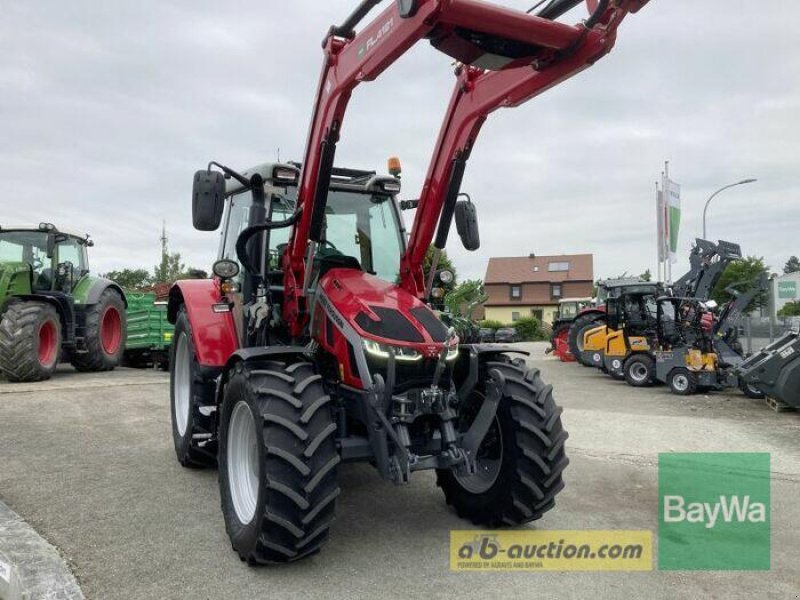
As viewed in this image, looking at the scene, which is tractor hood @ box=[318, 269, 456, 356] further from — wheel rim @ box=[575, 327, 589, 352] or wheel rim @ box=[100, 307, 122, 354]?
wheel rim @ box=[575, 327, 589, 352]

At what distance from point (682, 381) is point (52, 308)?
11540mm

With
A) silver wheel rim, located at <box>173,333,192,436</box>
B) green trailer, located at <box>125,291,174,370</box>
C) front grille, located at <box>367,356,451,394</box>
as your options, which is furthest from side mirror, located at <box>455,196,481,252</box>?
green trailer, located at <box>125,291,174,370</box>

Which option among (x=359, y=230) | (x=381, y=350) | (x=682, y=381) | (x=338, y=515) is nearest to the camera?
(x=381, y=350)

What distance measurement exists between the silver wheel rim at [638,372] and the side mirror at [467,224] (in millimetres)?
9867

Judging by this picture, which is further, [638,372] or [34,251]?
[638,372]

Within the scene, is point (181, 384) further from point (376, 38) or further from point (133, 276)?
point (133, 276)

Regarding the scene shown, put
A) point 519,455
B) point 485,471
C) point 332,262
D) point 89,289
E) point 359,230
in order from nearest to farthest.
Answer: point 519,455 < point 485,471 < point 332,262 < point 359,230 < point 89,289

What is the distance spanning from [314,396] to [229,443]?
0.87m

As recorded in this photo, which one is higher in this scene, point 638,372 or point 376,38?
point 376,38

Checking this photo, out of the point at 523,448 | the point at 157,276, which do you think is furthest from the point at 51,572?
the point at 157,276

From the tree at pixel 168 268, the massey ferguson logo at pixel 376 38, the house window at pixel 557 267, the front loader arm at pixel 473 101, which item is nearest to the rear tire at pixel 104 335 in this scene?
the front loader arm at pixel 473 101

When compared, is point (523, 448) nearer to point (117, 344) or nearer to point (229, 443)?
point (229, 443)

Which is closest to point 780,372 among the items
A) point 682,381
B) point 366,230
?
point 682,381

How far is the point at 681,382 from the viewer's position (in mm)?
12180
